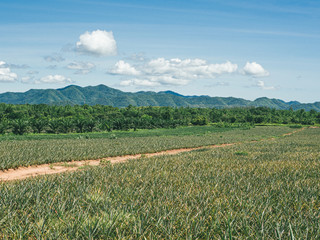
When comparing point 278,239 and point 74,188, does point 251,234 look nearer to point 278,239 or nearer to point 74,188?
point 278,239

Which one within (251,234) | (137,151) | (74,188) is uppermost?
(251,234)

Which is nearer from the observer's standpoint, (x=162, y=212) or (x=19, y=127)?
(x=162, y=212)

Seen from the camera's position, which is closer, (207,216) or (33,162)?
(207,216)

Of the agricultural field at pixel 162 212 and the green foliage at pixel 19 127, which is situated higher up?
the agricultural field at pixel 162 212

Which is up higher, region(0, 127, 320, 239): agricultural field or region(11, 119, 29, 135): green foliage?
region(0, 127, 320, 239): agricultural field

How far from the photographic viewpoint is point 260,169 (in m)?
11.0

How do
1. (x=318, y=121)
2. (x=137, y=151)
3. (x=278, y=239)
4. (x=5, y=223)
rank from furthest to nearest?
1. (x=318, y=121)
2. (x=137, y=151)
3. (x=5, y=223)
4. (x=278, y=239)

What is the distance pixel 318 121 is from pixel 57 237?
165162mm

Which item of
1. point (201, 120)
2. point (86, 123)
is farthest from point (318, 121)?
point (86, 123)

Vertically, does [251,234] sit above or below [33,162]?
above

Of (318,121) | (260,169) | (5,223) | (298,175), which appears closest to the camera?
(5,223)

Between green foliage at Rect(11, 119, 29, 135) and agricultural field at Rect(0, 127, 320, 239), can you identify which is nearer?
agricultural field at Rect(0, 127, 320, 239)

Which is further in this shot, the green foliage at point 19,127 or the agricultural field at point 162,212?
the green foliage at point 19,127

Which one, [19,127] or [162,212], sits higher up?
[162,212]
